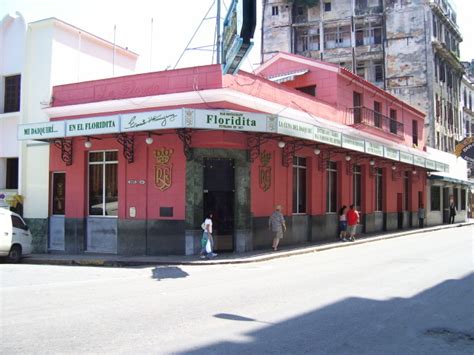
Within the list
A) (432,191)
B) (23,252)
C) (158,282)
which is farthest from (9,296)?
(432,191)

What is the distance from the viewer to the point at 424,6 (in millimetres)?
45688

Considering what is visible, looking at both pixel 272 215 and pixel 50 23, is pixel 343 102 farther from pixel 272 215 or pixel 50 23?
pixel 50 23

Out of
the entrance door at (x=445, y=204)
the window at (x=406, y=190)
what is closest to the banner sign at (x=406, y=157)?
the window at (x=406, y=190)

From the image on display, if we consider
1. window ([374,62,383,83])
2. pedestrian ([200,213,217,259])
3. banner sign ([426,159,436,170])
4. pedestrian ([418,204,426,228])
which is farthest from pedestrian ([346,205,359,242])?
window ([374,62,383,83])

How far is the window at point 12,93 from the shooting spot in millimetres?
20547

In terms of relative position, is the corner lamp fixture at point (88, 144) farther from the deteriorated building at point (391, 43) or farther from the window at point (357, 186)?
the deteriorated building at point (391, 43)

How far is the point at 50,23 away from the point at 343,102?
1353cm

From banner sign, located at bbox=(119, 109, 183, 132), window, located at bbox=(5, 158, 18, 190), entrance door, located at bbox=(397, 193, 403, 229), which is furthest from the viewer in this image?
entrance door, located at bbox=(397, 193, 403, 229)

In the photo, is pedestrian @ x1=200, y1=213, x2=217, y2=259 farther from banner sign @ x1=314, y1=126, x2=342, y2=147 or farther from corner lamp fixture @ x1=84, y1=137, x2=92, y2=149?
corner lamp fixture @ x1=84, y1=137, x2=92, y2=149

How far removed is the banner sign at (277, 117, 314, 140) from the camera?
612 inches

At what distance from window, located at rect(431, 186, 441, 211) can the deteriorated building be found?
760cm

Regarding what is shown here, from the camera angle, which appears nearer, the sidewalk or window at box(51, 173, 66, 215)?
the sidewalk

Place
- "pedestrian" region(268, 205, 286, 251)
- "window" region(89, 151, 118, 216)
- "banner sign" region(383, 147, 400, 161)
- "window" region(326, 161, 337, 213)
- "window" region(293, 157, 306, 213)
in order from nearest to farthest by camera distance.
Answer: "pedestrian" region(268, 205, 286, 251) < "window" region(89, 151, 118, 216) < "window" region(293, 157, 306, 213) < "window" region(326, 161, 337, 213) < "banner sign" region(383, 147, 400, 161)
